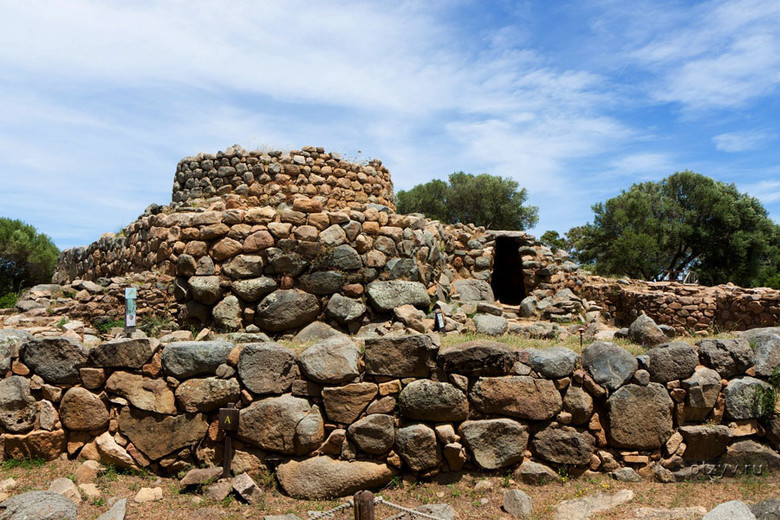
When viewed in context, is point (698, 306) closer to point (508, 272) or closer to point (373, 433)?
point (508, 272)

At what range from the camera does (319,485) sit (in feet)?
17.4

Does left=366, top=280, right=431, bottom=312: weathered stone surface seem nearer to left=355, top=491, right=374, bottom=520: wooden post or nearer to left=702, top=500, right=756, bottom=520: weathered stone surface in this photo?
left=355, top=491, right=374, bottom=520: wooden post

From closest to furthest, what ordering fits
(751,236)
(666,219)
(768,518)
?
1. (768,518)
2. (751,236)
3. (666,219)

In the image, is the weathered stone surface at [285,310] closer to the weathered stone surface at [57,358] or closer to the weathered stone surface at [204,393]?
the weathered stone surface at [204,393]

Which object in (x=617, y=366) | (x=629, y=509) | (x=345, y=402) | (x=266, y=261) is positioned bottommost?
(x=629, y=509)

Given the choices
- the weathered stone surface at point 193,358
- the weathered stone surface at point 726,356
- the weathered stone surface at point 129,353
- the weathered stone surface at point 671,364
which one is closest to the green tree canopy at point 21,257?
the weathered stone surface at point 129,353

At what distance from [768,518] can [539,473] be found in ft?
6.54

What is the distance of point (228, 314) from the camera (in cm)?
865

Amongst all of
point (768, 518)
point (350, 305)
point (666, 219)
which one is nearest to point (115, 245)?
point (350, 305)

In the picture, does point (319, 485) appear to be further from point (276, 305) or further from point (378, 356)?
point (276, 305)

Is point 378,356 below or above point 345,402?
above

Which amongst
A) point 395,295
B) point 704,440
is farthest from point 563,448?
point 395,295

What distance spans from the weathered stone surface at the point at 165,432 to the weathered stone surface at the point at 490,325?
15.4 feet

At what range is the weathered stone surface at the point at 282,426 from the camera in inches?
214
